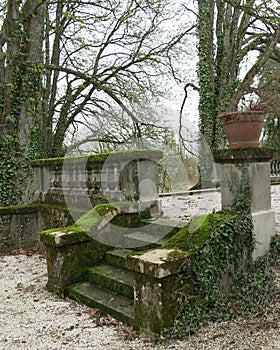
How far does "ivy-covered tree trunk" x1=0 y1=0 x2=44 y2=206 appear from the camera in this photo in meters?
8.32

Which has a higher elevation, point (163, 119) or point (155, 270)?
point (163, 119)

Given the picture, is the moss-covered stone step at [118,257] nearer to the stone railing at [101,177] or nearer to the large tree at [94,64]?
the stone railing at [101,177]

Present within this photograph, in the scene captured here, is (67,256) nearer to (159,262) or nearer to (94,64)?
(159,262)

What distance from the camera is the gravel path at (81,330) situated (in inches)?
121

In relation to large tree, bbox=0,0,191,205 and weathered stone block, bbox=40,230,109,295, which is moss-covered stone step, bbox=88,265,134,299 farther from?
large tree, bbox=0,0,191,205

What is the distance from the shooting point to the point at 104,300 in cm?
410

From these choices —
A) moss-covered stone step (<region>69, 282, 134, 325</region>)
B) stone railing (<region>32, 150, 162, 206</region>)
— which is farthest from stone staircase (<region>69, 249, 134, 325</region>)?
stone railing (<region>32, 150, 162, 206</region>)

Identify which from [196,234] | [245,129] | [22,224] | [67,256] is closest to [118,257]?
[67,256]

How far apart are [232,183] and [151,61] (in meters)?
9.04

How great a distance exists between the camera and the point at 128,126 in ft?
39.2

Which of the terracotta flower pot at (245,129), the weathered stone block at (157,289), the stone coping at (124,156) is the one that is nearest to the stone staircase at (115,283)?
the weathered stone block at (157,289)

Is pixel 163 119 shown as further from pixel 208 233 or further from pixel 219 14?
pixel 208 233

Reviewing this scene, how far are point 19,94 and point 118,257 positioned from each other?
5.74m

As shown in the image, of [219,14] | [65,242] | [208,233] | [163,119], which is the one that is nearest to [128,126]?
[163,119]
